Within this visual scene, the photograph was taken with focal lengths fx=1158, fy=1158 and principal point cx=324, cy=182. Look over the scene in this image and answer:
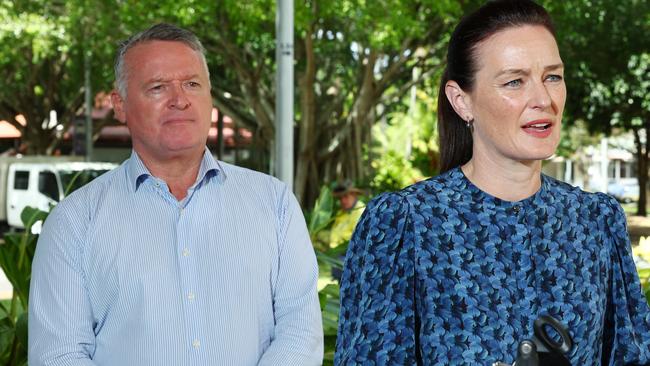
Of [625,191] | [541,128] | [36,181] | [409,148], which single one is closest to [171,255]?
[541,128]

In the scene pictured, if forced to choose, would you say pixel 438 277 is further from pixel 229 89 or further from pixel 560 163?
pixel 560 163

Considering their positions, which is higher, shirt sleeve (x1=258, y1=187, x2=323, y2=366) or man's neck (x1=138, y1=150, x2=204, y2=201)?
man's neck (x1=138, y1=150, x2=204, y2=201)

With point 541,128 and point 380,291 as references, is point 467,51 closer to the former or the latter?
point 541,128

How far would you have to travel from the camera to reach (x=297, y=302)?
2559 millimetres

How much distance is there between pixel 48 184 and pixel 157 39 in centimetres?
2516

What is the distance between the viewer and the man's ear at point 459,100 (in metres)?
2.16

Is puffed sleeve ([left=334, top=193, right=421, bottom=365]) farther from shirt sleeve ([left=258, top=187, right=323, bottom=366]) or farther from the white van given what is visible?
the white van

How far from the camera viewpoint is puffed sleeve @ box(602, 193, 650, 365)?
211 cm

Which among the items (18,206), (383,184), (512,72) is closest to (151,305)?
(512,72)

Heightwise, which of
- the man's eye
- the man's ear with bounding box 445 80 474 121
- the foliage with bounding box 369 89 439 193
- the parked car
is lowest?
the parked car

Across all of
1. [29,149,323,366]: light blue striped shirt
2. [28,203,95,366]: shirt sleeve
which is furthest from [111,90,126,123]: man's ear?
[28,203,95,366]: shirt sleeve

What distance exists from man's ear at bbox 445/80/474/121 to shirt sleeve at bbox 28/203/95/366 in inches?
35.1

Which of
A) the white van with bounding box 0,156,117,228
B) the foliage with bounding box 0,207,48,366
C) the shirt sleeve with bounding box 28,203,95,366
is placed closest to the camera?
the shirt sleeve with bounding box 28,203,95,366

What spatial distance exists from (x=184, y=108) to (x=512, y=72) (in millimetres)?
803
